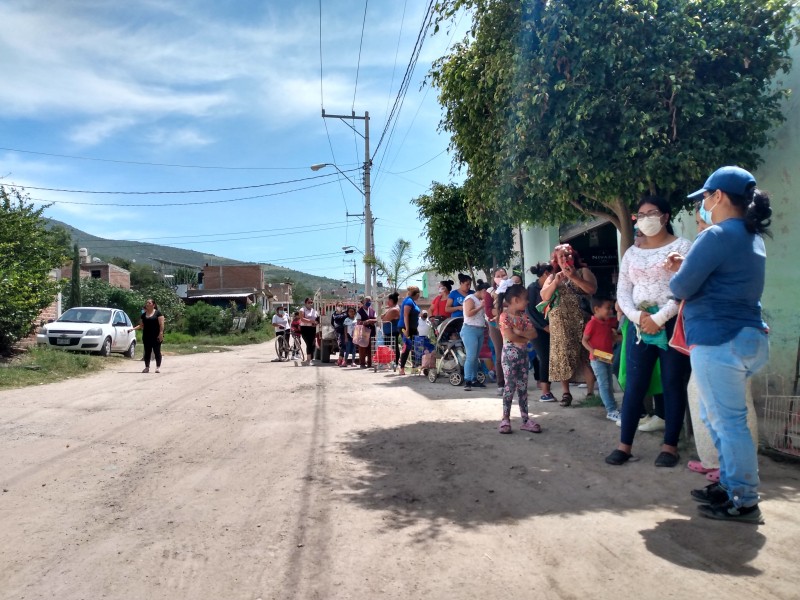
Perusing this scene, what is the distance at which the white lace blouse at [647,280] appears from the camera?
467cm

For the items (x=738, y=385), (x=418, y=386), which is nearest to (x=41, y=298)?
(x=418, y=386)

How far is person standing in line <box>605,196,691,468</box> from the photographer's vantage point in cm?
468

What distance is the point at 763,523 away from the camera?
3553 mm

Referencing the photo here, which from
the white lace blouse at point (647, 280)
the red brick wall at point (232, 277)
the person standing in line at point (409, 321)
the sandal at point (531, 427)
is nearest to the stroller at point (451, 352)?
the person standing in line at point (409, 321)

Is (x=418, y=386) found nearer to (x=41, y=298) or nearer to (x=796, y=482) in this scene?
(x=796, y=482)

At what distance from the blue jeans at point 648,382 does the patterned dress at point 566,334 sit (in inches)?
87.1

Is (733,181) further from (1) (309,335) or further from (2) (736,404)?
(1) (309,335)

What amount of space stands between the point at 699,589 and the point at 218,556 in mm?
2382

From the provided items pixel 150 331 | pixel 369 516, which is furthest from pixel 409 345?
pixel 369 516

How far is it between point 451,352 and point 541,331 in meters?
2.81

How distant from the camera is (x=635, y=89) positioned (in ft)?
18.1

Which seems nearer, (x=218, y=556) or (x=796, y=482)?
(x=218, y=556)

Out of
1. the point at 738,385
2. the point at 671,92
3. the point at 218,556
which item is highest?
the point at 671,92

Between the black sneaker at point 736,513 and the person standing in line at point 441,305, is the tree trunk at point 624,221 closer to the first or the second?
the black sneaker at point 736,513
